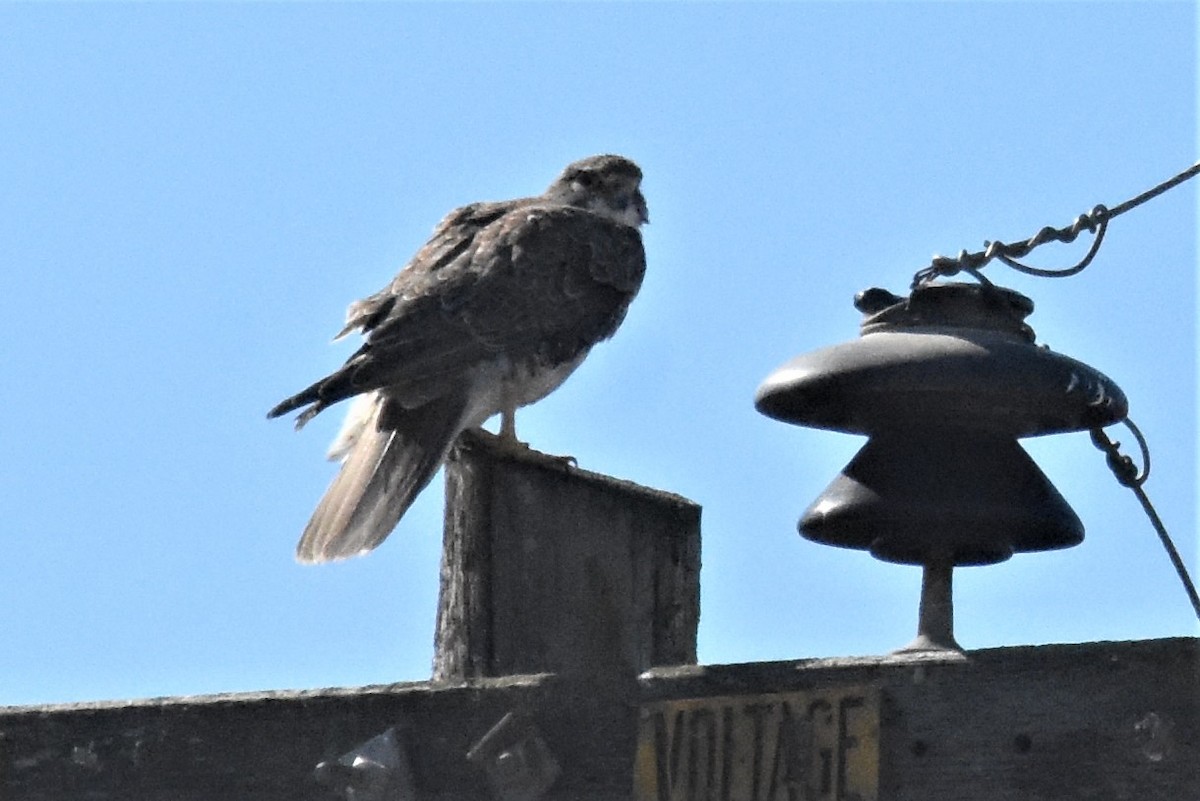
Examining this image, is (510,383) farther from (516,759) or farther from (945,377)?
(516,759)

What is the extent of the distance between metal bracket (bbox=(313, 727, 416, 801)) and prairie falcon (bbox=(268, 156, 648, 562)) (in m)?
2.79

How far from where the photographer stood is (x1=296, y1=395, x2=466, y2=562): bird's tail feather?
541 centimetres

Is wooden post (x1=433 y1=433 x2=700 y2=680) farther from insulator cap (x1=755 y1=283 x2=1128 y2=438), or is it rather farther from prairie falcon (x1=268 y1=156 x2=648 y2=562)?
prairie falcon (x1=268 y1=156 x2=648 y2=562)

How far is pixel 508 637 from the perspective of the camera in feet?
10.7

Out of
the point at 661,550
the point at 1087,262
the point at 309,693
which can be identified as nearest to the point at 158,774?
the point at 309,693

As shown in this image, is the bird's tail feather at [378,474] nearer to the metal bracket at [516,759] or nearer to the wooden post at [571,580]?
the wooden post at [571,580]

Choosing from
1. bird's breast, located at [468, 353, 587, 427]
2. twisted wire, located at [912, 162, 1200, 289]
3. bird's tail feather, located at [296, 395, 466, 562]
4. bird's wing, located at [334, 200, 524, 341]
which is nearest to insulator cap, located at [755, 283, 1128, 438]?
twisted wire, located at [912, 162, 1200, 289]

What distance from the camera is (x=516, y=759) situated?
2.49 meters

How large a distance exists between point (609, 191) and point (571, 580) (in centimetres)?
495

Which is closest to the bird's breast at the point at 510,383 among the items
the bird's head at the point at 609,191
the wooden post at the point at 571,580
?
the bird's head at the point at 609,191

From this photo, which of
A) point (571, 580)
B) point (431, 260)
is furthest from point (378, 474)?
point (571, 580)

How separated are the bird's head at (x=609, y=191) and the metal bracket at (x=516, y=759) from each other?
5.53 metres

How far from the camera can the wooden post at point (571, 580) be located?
3.16 m

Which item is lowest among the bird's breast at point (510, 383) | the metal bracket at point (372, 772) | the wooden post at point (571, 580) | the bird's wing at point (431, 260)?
the metal bracket at point (372, 772)
